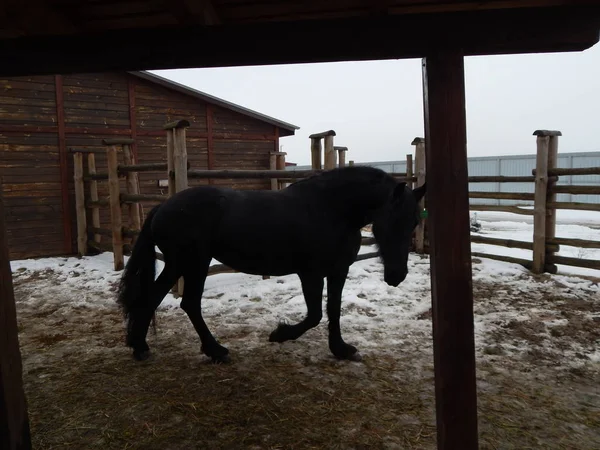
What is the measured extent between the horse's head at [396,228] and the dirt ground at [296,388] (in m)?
0.87

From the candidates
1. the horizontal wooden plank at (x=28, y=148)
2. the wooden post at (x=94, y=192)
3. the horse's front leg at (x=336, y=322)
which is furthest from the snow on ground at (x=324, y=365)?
the horizontal wooden plank at (x=28, y=148)

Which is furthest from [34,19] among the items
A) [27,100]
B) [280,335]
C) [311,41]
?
[27,100]

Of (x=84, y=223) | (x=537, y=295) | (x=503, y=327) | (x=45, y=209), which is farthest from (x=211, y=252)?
(x=45, y=209)

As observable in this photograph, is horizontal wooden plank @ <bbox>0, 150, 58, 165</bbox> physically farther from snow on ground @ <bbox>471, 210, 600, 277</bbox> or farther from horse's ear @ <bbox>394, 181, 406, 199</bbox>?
snow on ground @ <bbox>471, 210, 600, 277</bbox>

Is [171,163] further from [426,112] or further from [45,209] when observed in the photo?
[45,209]

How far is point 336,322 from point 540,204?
4.53 metres

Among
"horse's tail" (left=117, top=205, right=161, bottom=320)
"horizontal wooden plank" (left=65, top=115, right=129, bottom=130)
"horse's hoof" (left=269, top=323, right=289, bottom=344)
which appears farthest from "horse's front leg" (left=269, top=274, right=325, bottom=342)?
"horizontal wooden plank" (left=65, top=115, right=129, bottom=130)

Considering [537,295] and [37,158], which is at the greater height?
[37,158]

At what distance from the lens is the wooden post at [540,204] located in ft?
20.5

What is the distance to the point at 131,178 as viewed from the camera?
6.92m

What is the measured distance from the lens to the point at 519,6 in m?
1.74

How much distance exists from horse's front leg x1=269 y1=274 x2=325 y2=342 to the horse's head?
586 mm

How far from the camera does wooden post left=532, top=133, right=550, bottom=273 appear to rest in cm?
625

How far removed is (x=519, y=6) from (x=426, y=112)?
23.6 inches
